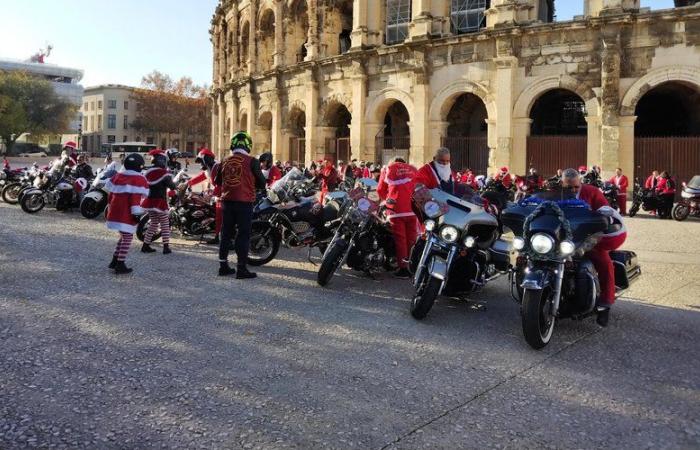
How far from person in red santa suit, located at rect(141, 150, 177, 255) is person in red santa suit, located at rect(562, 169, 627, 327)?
5962mm

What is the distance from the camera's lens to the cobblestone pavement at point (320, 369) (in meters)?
3.08

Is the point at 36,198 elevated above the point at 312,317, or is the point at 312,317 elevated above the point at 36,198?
the point at 36,198

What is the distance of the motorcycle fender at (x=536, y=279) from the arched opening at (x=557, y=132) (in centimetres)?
1607

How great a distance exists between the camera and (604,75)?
1789 cm

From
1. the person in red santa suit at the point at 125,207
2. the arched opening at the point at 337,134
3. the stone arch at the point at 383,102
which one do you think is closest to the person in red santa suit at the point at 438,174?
the person in red santa suit at the point at 125,207

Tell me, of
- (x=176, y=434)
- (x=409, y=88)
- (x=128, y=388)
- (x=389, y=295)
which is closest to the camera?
(x=176, y=434)

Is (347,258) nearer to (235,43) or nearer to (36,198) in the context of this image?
(36,198)

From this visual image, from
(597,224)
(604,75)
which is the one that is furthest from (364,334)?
(604,75)

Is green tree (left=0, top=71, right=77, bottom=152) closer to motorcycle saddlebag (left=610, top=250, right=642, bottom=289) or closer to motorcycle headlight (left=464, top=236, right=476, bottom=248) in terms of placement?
motorcycle headlight (left=464, top=236, right=476, bottom=248)

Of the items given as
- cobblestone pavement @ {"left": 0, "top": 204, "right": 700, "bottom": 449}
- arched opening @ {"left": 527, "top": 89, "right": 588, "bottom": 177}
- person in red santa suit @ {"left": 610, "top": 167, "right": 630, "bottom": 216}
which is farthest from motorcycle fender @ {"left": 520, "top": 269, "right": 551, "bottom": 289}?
arched opening @ {"left": 527, "top": 89, "right": 588, "bottom": 177}

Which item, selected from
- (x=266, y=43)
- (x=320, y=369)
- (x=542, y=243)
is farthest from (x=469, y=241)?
(x=266, y=43)

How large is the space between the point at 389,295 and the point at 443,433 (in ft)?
11.3

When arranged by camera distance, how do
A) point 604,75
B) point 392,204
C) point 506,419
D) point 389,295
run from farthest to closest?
1. point 604,75
2. point 392,204
3. point 389,295
4. point 506,419

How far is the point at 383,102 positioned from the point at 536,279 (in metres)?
19.3
